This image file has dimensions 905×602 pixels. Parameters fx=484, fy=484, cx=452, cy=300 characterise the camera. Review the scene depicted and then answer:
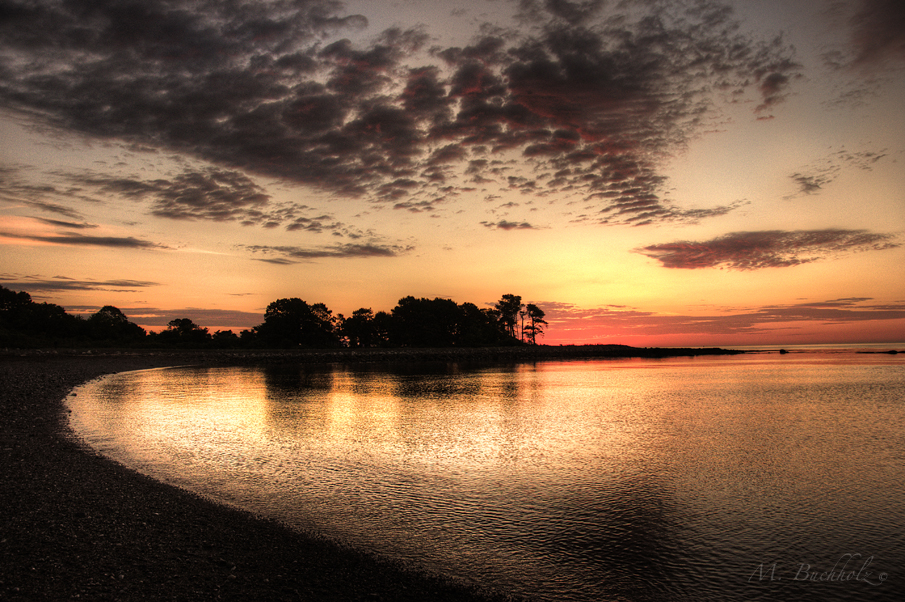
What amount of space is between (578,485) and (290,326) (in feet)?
490

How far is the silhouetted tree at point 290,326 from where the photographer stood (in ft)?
500

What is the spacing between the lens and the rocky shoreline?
731 centimetres

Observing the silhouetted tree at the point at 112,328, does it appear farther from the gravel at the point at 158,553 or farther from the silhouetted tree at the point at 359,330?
the gravel at the point at 158,553

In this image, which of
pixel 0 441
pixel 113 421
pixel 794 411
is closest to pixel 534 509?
pixel 0 441

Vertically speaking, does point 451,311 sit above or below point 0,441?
above

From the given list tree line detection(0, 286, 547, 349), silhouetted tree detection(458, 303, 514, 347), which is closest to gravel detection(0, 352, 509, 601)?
tree line detection(0, 286, 547, 349)

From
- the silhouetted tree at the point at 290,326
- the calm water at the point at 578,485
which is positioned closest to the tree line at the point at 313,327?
the silhouetted tree at the point at 290,326

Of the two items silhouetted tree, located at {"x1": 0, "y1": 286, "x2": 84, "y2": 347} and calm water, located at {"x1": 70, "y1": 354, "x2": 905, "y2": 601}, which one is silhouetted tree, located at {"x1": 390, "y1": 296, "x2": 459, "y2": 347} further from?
calm water, located at {"x1": 70, "y1": 354, "x2": 905, "y2": 601}

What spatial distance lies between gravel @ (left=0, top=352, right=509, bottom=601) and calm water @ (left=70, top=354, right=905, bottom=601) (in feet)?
2.71

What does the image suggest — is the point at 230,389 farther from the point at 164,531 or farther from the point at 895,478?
the point at 895,478

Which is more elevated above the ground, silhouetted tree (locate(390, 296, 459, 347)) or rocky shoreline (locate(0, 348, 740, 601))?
silhouetted tree (locate(390, 296, 459, 347))

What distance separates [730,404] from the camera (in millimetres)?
32219

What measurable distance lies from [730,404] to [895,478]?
61.2 ft

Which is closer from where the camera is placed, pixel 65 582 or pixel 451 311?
pixel 65 582
